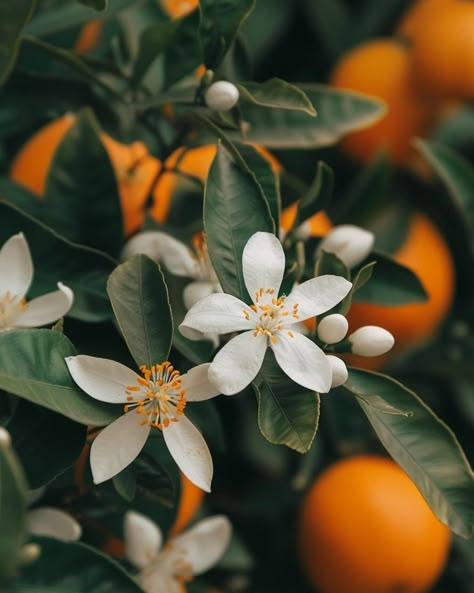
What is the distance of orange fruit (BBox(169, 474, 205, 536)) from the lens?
717 mm

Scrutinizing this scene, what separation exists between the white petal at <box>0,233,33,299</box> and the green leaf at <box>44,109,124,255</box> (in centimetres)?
10

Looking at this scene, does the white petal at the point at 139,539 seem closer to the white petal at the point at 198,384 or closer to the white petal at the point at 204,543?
the white petal at the point at 204,543

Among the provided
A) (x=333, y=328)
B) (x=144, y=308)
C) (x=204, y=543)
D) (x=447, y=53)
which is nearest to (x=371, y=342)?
(x=333, y=328)

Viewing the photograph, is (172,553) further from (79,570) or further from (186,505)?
(79,570)

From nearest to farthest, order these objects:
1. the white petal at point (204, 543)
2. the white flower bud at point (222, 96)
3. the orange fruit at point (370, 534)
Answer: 1. the white flower bud at point (222, 96)
2. the white petal at point (204, 543)
3. the orange fruit at point (370, 534)

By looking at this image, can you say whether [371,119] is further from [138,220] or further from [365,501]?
[365,501]

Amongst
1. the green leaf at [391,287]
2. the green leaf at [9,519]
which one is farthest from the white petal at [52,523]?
the green leaf at [391,287]

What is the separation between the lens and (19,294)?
1.82ft

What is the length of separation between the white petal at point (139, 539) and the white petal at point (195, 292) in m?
0.17

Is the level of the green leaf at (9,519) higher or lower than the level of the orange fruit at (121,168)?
higher

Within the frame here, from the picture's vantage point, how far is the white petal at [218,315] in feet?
1.60

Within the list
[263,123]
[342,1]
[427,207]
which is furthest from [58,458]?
[342,1]

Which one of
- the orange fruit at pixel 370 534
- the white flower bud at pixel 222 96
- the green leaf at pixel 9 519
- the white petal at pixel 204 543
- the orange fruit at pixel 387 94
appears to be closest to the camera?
the green leaf at pixel 9 519

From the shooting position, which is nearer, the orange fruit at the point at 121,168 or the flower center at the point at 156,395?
the flower center at the point at 156,395
